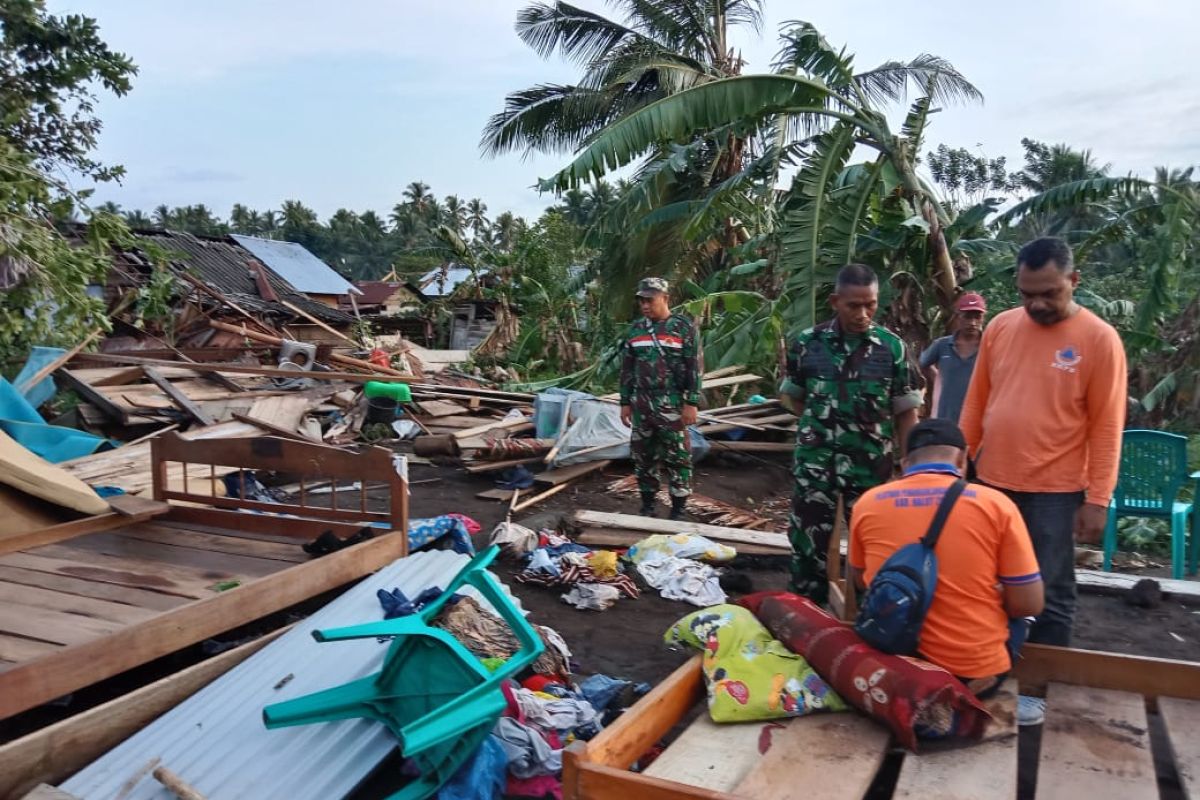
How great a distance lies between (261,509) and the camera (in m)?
5.21

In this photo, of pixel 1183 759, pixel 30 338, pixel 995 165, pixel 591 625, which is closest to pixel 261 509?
pixel 591 625

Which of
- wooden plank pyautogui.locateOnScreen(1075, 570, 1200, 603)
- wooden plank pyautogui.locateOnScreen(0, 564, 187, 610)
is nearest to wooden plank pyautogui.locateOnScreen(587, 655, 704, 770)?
wooden plank pyautogui.locateOnScreen(0, 564, 187, 610)

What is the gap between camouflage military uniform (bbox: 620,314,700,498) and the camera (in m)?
6.72

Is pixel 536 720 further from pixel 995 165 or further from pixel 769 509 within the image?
pixel 995 165

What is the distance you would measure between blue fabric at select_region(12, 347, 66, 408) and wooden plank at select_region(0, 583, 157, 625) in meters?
6.46

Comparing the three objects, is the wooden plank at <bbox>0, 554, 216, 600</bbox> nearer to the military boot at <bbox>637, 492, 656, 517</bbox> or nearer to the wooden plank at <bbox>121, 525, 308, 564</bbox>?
the wooden plank at <bbox>121, 525, 308, 564</bbox>

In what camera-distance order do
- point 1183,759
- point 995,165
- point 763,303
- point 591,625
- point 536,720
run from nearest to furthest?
point 1183,759, point 536,720, point 591,625, point 763,303, point 995,165

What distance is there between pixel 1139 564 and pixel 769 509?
10.1 feet

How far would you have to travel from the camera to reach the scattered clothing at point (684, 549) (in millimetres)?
5996

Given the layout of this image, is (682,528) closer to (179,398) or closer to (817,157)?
(817,157)

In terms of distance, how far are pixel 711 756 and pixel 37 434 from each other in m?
7.88

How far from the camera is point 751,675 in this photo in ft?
9.16

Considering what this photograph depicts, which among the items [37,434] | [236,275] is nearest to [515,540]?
[37,434]

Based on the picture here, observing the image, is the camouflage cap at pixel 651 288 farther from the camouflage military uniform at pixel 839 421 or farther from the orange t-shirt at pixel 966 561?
the orange t-shirt at pixel 966 561
